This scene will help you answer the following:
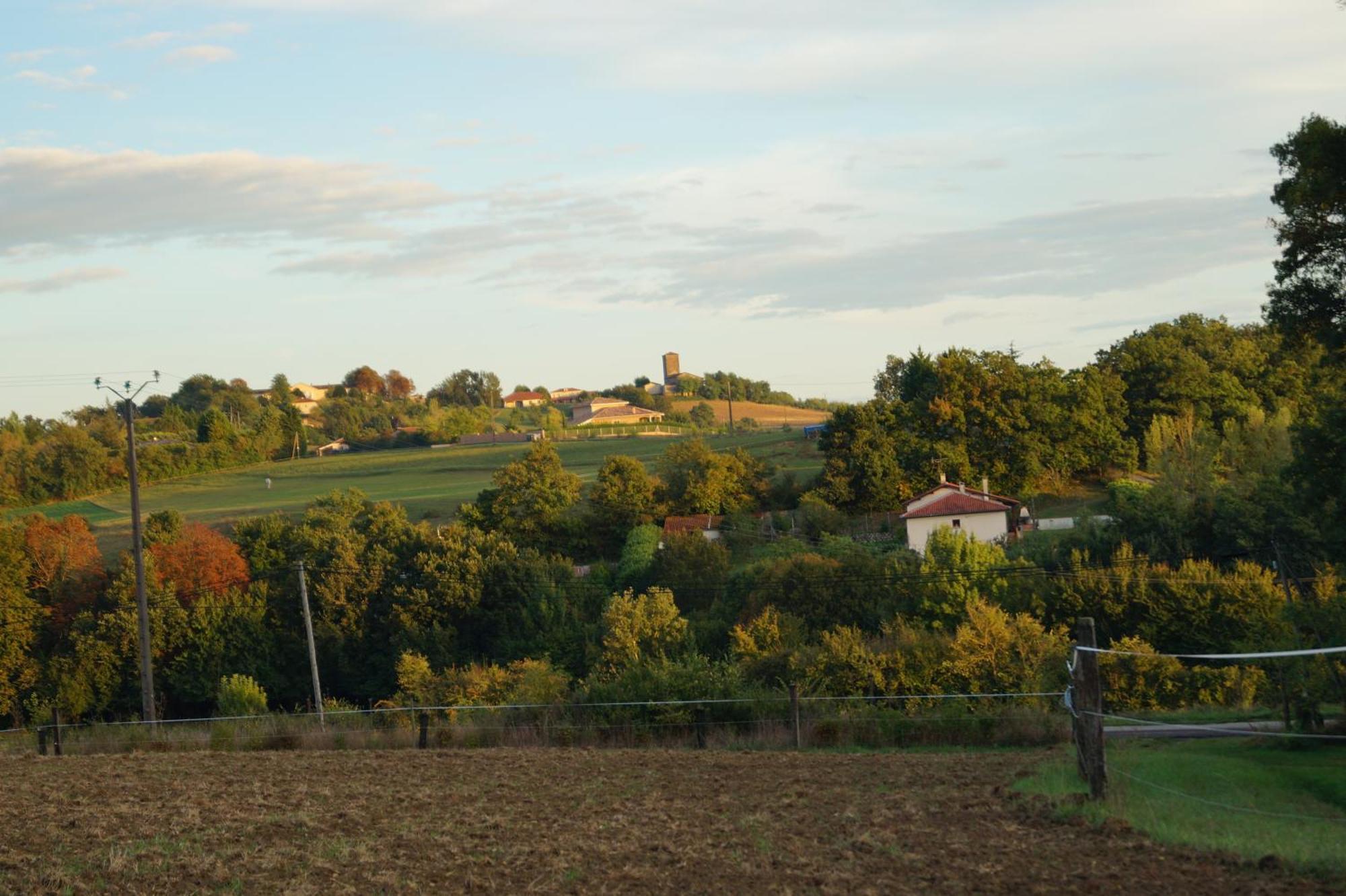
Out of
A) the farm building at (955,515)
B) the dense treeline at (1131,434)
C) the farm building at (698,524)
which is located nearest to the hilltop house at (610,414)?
the dense treeline at (1131,434)

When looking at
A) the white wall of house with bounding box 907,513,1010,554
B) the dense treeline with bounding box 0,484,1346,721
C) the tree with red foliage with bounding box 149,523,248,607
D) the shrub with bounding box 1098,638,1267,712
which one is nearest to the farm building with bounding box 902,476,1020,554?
the white wall of house with bounding box 907,513,1010,554

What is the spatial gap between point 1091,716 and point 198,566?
57.8 meters

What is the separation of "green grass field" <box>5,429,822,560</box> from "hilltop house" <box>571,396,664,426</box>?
14291mm

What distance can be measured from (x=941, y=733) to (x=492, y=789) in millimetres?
9507

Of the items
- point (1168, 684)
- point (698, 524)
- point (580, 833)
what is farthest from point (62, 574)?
point (580, 833)

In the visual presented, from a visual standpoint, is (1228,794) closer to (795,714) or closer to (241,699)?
(795,714)

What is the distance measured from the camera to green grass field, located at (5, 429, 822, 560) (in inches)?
3263

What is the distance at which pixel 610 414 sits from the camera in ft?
469

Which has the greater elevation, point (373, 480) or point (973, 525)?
point (373, 480)

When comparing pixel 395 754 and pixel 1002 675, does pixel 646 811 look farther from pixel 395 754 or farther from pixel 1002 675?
pixel 1002 675

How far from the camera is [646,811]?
1363 centimetres

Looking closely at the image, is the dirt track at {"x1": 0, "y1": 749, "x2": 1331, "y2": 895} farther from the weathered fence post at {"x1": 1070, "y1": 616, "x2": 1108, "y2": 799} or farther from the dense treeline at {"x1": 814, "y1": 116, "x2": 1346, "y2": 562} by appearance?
the dense treeline at {"x1": 814, "y1": 116, "x2": 1346, "y2": 562}

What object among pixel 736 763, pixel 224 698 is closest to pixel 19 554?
pixel 224 698

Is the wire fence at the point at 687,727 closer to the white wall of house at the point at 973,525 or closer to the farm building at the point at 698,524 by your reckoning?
the white wall of house at the point at 973,525
